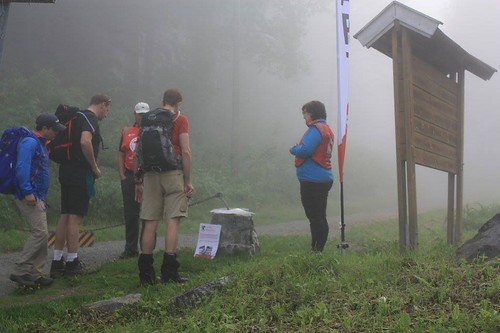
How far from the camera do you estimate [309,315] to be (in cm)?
381

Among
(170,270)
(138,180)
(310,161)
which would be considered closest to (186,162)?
(138,180)

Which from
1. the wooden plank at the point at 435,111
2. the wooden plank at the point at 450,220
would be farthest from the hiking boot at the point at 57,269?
the wooden plank at the point at 450,220

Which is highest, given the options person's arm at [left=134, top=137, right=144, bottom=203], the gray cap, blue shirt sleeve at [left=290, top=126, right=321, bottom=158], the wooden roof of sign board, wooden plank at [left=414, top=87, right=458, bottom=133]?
the wooden roof of sign board

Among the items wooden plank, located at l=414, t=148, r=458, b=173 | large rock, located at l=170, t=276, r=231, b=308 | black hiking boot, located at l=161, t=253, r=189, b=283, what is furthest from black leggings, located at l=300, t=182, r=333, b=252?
large rock, located at l=170, t=276, r=231, b=308

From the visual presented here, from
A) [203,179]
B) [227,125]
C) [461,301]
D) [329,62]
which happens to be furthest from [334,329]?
[329,62]

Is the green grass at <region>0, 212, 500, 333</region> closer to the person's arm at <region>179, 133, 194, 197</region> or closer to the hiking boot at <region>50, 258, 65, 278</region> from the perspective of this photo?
the hiking boot at <region>50, 258, 65, 278</region>

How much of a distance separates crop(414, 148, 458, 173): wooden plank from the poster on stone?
102 inches

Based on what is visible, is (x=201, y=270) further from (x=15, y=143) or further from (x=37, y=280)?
(x=15, y=143)

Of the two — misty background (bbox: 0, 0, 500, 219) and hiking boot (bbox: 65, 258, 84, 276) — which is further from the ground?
misty background (bbox: 0, 0, 500, 219)

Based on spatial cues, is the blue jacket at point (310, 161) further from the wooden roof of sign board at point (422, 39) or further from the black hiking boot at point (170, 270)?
the black hiking boot at point (170, 270)

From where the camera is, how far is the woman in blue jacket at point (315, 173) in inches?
252

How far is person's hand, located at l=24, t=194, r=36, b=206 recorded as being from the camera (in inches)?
208

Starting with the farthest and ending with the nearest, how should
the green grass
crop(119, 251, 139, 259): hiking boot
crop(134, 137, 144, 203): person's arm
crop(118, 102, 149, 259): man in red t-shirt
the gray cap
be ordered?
crop(119, 251, 139, 259): hiking boot → crop(118, 102, 149, 259): man in red t-shirt → the gray cap → crop(134, 137, 144, 203): person's arm → the green grass

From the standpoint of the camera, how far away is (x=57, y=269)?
234 inches
